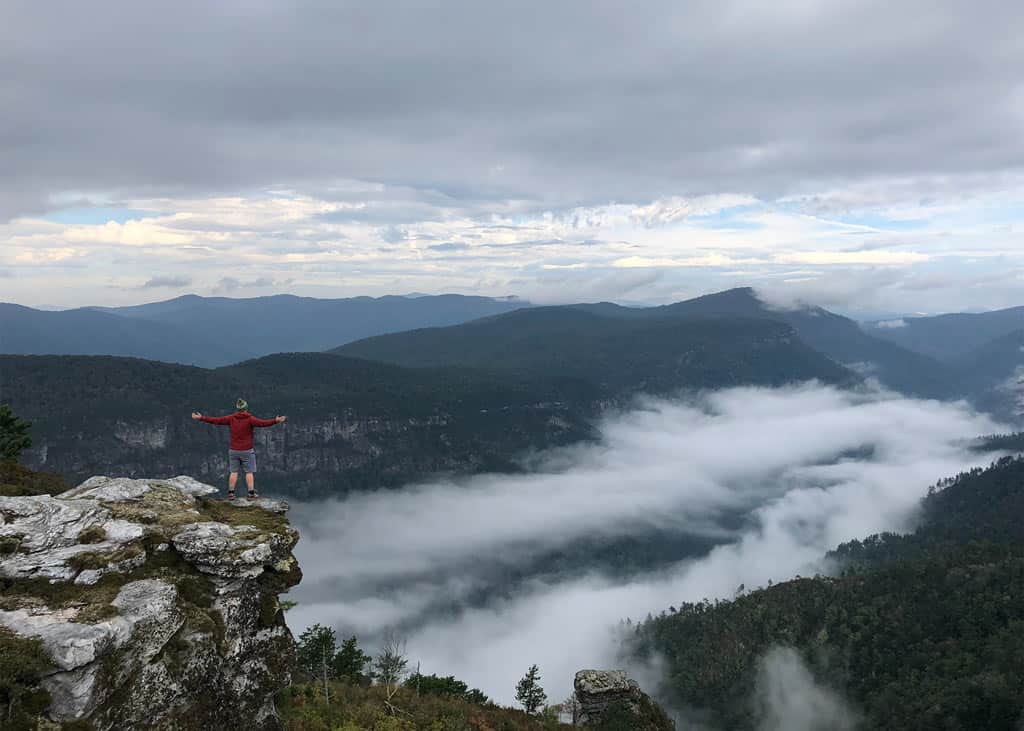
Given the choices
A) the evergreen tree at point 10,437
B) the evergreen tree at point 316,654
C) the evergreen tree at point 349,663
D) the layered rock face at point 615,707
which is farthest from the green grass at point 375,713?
the evergreen tree at point 10,437

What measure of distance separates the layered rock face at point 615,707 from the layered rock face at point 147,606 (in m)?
32.0

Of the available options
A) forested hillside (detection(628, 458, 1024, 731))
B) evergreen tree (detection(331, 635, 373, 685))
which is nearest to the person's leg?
evergreen tree (detection(331, 635, 373, 685))

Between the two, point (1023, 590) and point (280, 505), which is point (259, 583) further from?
point (1023, 590)

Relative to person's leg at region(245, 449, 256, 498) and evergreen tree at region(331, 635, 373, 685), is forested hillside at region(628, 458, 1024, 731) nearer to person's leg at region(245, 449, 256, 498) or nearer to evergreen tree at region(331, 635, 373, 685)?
evergreen tree at region(331, 635, 373, 685)

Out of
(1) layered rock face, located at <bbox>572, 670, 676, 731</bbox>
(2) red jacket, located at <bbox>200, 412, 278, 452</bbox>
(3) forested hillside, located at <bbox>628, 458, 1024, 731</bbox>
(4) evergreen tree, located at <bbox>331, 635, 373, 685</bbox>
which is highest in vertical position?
(2) red jacket, located at <bbox>200, 412, 278, 452</bbox>

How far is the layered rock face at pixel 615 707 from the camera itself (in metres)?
43.0

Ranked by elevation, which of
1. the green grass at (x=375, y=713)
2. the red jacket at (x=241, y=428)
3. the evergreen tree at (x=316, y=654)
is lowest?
the evergreen tree at (x=316, y=654)

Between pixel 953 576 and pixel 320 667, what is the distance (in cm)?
19244

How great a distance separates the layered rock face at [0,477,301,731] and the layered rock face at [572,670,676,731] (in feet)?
105

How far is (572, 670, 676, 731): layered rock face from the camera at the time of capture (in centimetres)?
4297

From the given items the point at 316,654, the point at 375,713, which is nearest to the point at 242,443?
the point at 375,713

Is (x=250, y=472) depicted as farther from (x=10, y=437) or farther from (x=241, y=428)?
(x=10, y=437)

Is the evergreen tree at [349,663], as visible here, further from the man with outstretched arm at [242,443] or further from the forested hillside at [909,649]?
the forested hillside at [909,649]

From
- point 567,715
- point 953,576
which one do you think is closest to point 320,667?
point 567,715
